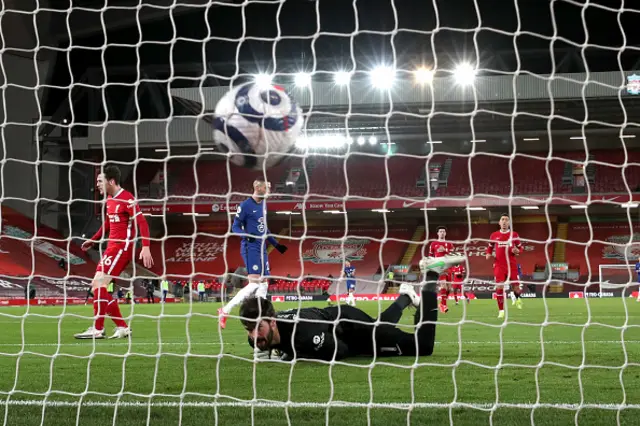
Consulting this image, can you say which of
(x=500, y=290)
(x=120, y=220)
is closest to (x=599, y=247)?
(x=500, y=290)

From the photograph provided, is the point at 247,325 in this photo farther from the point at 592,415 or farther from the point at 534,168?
the point at 534,168

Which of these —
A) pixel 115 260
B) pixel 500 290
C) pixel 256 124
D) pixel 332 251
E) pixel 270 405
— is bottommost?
pixel 270 405

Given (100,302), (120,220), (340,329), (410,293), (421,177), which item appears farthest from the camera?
(421,177)

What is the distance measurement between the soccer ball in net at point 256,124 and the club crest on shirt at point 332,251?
28009 millimetres

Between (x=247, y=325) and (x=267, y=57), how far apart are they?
94.3 ft

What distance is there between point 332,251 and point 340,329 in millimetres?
28995

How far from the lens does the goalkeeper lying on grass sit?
5.14 metres

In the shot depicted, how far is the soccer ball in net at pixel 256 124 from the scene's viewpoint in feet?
19.4

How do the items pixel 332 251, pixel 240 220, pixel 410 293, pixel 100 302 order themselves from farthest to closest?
pixel 332 251 < pixel 240 220 < pixel 100 302 < pixel 410 293

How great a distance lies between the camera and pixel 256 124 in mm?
6066

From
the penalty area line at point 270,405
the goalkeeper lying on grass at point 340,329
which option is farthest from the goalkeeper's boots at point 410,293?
the penalty area line at point 270,405

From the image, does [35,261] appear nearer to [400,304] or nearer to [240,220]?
[240,220]

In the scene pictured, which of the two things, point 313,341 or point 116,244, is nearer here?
point 313,341

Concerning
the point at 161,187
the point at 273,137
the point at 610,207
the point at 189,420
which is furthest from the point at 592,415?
the point at 161,187
